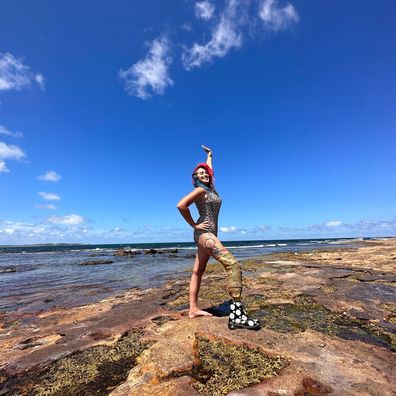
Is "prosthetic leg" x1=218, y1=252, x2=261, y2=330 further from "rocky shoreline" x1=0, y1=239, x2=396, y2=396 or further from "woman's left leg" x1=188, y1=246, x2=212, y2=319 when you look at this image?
"woman's left leg" x1=188, y1=246, x2=212, y2=319

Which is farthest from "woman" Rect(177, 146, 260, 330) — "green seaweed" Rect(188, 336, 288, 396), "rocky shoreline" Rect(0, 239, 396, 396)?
"green seaweed" Rect(188, 336, 288, 396)

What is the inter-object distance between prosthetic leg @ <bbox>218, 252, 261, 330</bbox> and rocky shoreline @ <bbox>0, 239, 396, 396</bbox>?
125 millimetres

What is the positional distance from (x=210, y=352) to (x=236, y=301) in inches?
33.7

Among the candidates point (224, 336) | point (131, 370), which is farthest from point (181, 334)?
point (131, 370)

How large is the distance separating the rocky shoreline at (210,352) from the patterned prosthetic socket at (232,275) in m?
0.42

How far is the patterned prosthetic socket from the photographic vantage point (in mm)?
3717

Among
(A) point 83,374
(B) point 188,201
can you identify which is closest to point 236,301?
(B) point 188,201

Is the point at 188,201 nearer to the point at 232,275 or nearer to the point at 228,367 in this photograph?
the point at 232,275

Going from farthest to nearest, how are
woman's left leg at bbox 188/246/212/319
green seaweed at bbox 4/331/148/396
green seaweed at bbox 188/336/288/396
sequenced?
woman's left leg at bbox 188/246/212/319 → green seaweed at bbox 4/331/148/396 → green seaweed at bbox 188/336/288/396

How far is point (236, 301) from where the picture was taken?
3.65 m

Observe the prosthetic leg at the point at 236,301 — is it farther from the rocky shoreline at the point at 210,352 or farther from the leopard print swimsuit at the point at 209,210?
the leopard print swimsuit at the point at 209,210

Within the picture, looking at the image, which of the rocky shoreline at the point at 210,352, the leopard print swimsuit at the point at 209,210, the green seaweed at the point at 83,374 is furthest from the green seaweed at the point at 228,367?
the leopard print swimsuit at the point at 209,210

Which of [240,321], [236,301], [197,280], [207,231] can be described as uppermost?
[207,231]

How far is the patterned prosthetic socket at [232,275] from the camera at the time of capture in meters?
3.72
